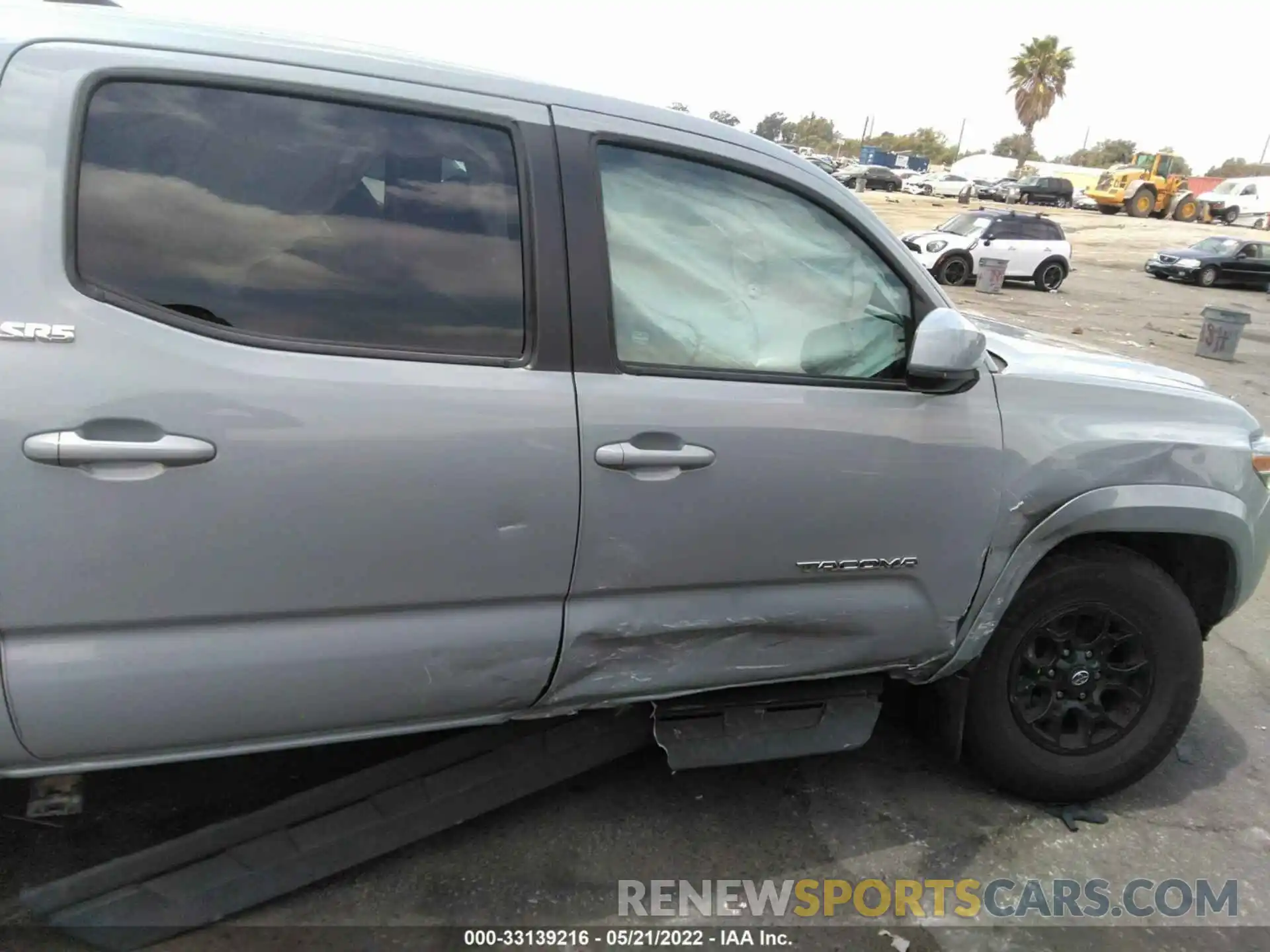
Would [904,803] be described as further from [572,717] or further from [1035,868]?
[572,717]

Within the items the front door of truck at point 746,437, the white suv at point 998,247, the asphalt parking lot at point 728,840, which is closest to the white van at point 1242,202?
the white suv at point 998,247

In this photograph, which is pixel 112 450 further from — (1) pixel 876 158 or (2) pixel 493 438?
(1) pixel 876 158

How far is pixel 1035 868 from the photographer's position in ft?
8.66

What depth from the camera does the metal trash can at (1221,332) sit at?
12469 millimetres

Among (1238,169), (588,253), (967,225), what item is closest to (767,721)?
(588,253)

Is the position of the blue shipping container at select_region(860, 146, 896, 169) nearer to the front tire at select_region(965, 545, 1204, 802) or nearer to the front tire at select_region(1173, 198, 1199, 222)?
the front tire at select_region(1173, 198, 1199, 222)

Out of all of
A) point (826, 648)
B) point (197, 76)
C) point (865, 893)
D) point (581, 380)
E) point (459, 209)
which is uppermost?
point (197, 76)

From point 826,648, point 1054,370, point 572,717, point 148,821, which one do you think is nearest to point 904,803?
point 826,648

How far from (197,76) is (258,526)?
0.90 meters

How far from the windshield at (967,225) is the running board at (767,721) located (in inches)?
706

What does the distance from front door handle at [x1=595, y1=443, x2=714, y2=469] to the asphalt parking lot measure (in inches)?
48.3

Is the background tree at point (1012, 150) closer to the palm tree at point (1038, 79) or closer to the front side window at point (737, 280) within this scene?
the palm tree at point (1038, 79)

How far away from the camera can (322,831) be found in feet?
7.43

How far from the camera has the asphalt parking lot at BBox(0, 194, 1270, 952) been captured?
233cm
